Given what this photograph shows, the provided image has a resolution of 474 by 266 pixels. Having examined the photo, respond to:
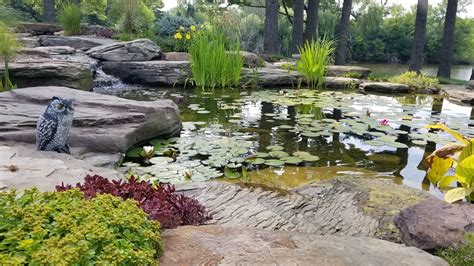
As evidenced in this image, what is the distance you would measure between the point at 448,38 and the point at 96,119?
1318 cm

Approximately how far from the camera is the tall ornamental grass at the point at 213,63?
27.1 ft

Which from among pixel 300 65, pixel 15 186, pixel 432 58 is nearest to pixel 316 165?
pixel 15 186

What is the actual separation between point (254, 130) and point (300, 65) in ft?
15.8

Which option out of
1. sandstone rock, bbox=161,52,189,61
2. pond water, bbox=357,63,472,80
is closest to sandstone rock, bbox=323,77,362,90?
sandstone rock, bbox=161,52,189,61

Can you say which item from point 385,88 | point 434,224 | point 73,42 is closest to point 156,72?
point 73,42

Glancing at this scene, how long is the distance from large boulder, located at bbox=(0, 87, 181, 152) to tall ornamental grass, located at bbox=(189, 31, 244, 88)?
11.0 feet

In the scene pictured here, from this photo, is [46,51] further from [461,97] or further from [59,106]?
[461,97]

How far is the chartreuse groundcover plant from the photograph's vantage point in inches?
114

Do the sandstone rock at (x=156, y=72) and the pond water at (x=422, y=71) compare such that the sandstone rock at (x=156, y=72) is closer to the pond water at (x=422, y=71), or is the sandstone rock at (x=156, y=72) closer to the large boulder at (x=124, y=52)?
the large boulder at (x=124, y=52)

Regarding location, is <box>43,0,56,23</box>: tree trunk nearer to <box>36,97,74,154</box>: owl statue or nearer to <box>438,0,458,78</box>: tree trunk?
<box>438,0,458,78</box>: tree trunk

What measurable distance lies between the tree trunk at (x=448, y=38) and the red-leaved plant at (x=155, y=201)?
13991mm

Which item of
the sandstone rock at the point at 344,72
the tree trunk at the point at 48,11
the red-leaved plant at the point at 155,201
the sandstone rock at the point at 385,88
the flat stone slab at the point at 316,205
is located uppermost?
the tree trunk at the point at 48,11

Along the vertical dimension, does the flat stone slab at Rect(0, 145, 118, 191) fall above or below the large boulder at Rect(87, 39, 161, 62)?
below

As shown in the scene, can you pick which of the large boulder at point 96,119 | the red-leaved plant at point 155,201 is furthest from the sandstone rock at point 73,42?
the red-leaved plant at point 155,201
